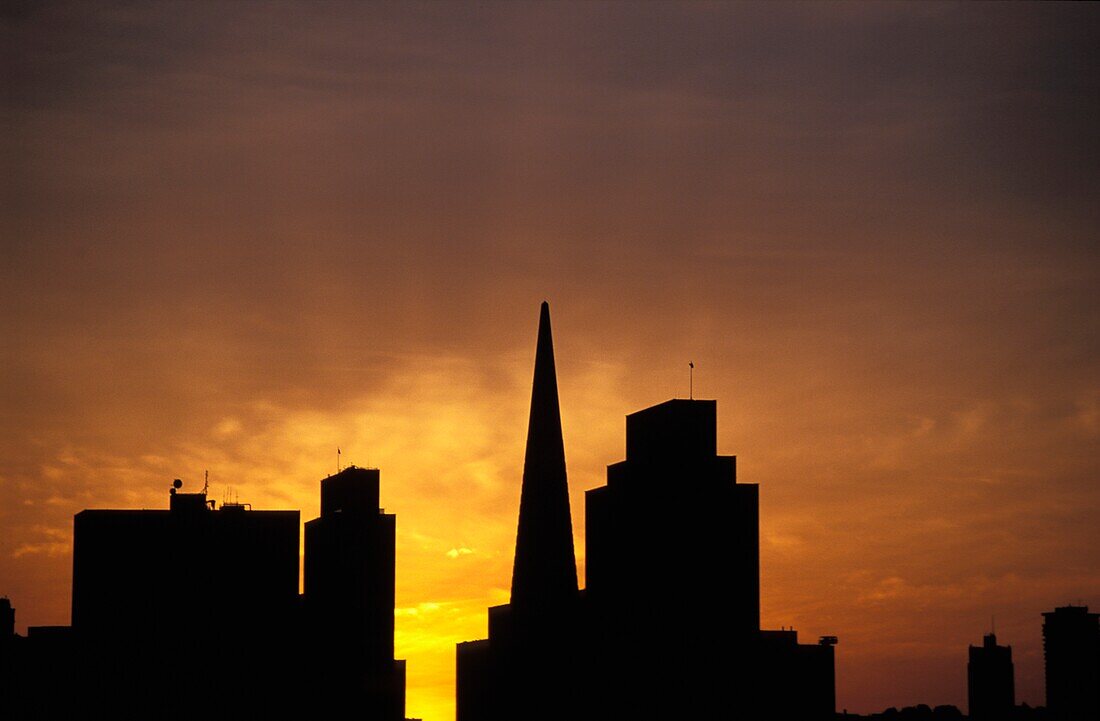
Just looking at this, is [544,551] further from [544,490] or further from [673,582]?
[673,582]

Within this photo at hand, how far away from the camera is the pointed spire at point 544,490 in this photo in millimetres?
131000

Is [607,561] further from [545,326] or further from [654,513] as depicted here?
[545,326]

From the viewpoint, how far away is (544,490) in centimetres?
13125

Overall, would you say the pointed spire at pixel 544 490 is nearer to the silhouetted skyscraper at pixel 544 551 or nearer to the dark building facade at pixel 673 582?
the silhouetted skyscraper at pixel 544 551

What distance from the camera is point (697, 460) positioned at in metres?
180

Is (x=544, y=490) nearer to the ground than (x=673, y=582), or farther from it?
farther from it

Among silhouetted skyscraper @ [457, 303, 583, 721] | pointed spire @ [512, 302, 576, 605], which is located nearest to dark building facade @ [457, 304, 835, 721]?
silhouetted skyscraper @ [457, 303, 583, 721]

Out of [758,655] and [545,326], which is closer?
[545,326]

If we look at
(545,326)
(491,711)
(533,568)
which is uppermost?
(545,326)

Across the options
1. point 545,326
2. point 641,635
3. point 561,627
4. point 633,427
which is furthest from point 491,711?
point 545,326

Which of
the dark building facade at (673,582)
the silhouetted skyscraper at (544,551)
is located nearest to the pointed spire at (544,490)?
the silhouetted skyscraper at (544,551)

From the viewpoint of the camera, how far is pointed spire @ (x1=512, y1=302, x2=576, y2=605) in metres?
131

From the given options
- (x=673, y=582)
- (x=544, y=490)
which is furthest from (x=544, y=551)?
(x=673, y=582)

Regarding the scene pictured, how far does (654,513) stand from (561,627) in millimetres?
48700
